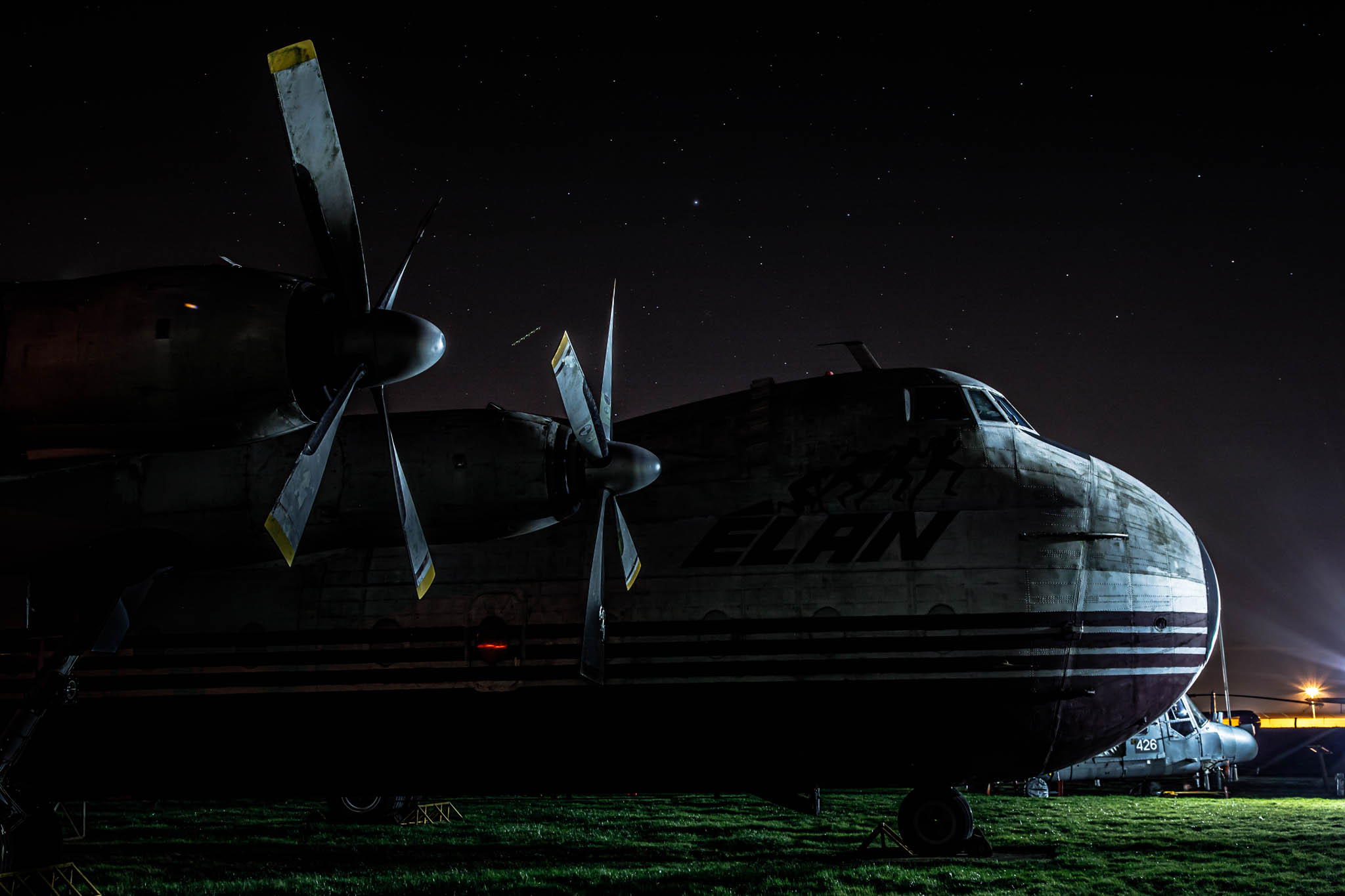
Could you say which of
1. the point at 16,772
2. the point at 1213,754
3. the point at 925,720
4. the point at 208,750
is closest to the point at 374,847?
the point at 208,750

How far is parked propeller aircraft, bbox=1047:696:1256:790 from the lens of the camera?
31.9 meters

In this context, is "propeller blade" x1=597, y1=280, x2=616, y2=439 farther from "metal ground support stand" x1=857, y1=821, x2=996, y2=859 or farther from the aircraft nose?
the aircraft nose

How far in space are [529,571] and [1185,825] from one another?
1556 cm

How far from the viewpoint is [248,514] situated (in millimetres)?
13844

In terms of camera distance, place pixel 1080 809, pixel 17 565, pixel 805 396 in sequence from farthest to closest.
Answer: pixel 1080 809 → pixel 805 396 → pixel 17 565

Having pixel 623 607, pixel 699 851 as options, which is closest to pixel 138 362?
pixel 623 607

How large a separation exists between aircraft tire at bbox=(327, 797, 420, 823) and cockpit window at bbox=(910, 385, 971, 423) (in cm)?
1458

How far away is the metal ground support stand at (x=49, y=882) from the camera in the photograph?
12789 millimetres

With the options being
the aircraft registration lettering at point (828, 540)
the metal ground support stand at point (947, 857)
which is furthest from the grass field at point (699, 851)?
the aircraft registration lettering at point (828, 540)

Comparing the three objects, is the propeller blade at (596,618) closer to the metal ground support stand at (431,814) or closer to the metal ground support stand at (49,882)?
the metal ground support stand at (49,882)

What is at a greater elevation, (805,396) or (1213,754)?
(805,396)

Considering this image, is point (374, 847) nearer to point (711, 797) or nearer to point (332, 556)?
point (332, 556)

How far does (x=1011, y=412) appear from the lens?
16.7 m

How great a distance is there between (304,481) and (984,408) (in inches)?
435
